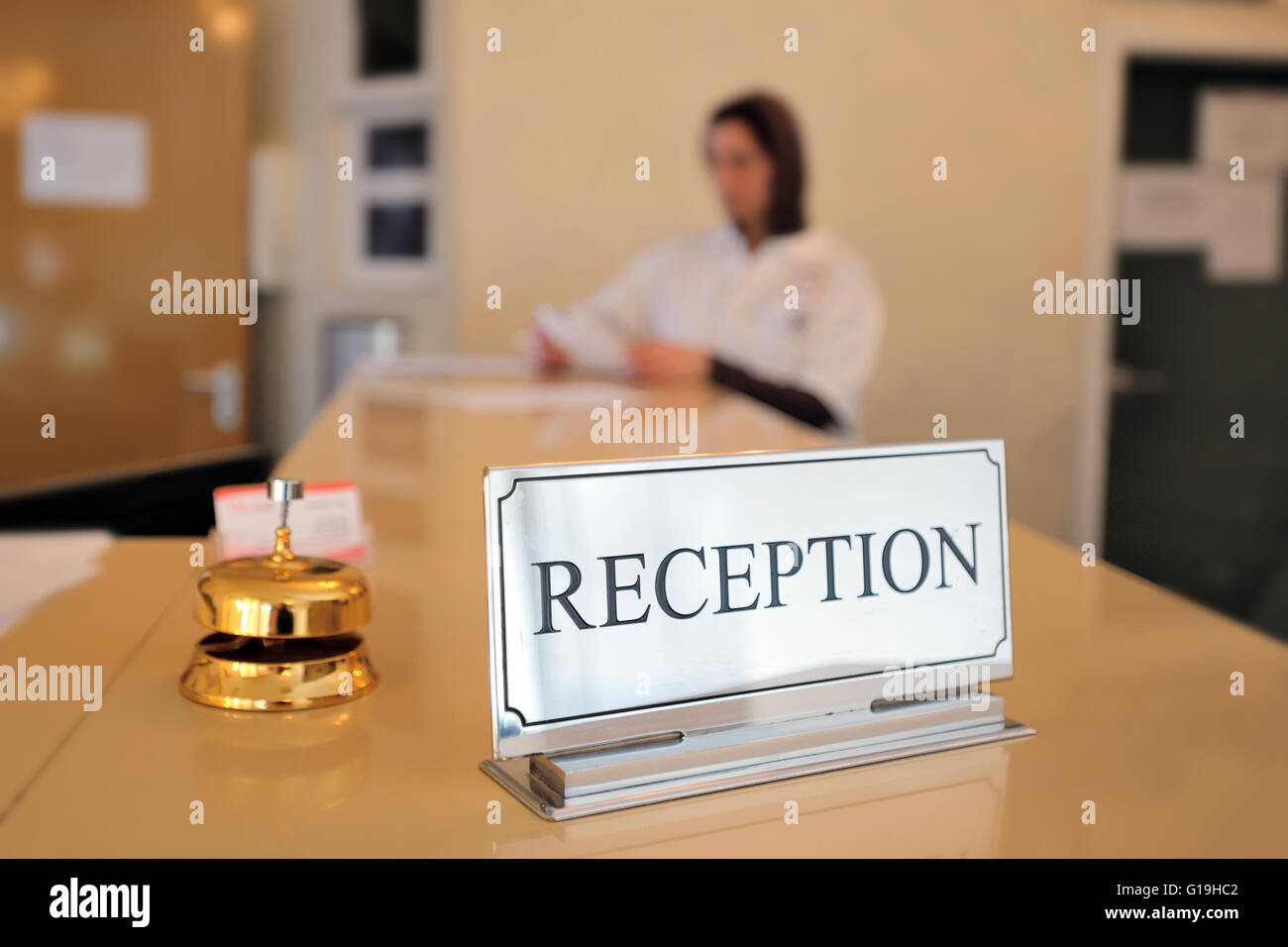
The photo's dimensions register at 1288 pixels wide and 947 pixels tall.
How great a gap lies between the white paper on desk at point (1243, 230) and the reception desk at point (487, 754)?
420 centimetres

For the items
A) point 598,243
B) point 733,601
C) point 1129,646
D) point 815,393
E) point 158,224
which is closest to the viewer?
point 733,601

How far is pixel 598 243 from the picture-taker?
13.7 ft

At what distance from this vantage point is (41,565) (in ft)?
3.37

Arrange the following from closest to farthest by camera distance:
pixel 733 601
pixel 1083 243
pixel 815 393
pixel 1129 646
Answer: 1. pixel 733 601
2. pixel 1129 646
3. pixel 815 393
4. pixel 1083 243

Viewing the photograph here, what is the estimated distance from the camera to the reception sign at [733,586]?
1.75 ft

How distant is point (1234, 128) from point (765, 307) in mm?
2279

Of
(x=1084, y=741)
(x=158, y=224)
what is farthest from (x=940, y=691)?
(x=158, y=224)

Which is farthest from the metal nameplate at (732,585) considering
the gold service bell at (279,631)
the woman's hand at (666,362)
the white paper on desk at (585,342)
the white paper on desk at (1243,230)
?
the white paper on desk at (1243,230)

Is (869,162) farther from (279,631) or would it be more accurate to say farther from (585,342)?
(279,631)

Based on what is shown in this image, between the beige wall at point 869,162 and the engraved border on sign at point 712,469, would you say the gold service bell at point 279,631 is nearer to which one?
the engraved border on sign at point 712,469

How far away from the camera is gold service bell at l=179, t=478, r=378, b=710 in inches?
24.2
